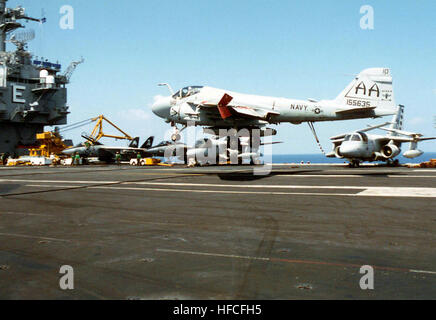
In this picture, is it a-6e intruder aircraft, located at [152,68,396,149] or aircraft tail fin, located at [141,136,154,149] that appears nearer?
a-6e intruder aircraft, located at [152,68,396,149]

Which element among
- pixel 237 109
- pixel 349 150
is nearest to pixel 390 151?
pixel 349 150

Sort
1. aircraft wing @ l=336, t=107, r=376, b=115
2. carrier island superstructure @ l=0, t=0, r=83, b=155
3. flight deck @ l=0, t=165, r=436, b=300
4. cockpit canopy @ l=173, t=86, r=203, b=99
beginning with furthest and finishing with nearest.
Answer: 1. carrier island superstructure @ l=0, t=0, r=83, b=155
2. cockpit canopy @ l=173, t=86, r=203, b=99
3. aircraft wing @ l=336, t=107, r=376, b=115
4. flight deck @ l=0, t=165, r=436, b=300

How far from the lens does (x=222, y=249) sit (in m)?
6.08

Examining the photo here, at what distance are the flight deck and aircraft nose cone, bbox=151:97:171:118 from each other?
14760 millimetres

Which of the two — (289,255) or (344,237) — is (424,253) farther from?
(289,255)

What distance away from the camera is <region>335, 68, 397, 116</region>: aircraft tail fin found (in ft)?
73.7

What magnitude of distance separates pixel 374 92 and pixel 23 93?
6664 centimetres

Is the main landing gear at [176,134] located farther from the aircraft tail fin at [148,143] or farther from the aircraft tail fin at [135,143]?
the aircraft tail fin at [135,143]

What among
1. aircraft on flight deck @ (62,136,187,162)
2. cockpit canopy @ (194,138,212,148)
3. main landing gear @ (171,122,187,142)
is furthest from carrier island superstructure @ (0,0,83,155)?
main landing gear @ (171,122,187,142)

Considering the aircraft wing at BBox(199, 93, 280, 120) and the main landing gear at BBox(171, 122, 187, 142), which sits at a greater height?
the aircraft wing at BBox(199, 93, 280, 120)

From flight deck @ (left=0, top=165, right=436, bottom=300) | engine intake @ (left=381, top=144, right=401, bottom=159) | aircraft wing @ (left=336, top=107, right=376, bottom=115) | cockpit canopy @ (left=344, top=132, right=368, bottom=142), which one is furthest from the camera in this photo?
engine intake @ (left=381, top=144, right=401, bottom=159)

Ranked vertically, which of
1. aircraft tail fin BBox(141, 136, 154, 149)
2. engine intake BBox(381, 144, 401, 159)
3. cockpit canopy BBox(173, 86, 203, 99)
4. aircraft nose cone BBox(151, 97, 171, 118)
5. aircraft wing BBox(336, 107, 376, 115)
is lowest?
engine intake BBox(381, 144, 401, 159)

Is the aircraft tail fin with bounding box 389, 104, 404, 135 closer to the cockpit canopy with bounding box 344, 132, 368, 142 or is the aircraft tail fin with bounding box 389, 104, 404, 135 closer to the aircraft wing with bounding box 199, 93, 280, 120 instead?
the cockpit canopy with bounding box 344, 132, 368, 142

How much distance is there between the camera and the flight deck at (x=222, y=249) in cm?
426
